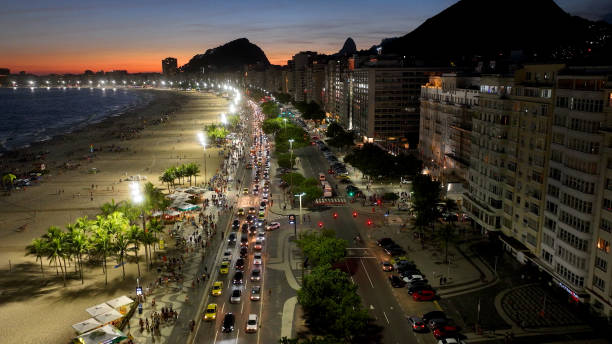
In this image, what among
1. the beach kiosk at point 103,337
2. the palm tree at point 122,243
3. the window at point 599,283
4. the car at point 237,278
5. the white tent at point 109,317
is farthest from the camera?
the palm tree at point 122,243

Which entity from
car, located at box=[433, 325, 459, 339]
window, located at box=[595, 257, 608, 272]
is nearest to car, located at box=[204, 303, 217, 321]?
car, located at box=[433, 325, 459, 339]

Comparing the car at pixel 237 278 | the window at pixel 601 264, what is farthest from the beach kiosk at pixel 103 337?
the window at pixel 601 264

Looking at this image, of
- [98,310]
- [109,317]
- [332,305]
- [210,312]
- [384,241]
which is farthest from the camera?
[384,241]

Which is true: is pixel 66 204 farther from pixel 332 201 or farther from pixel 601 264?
pixel 601 264

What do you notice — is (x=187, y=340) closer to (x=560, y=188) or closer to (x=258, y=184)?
(x=560, y=188)

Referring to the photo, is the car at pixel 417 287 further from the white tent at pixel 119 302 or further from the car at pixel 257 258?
the white tent at pixel 119 302

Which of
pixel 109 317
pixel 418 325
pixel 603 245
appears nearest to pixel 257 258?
pixel 109 317
